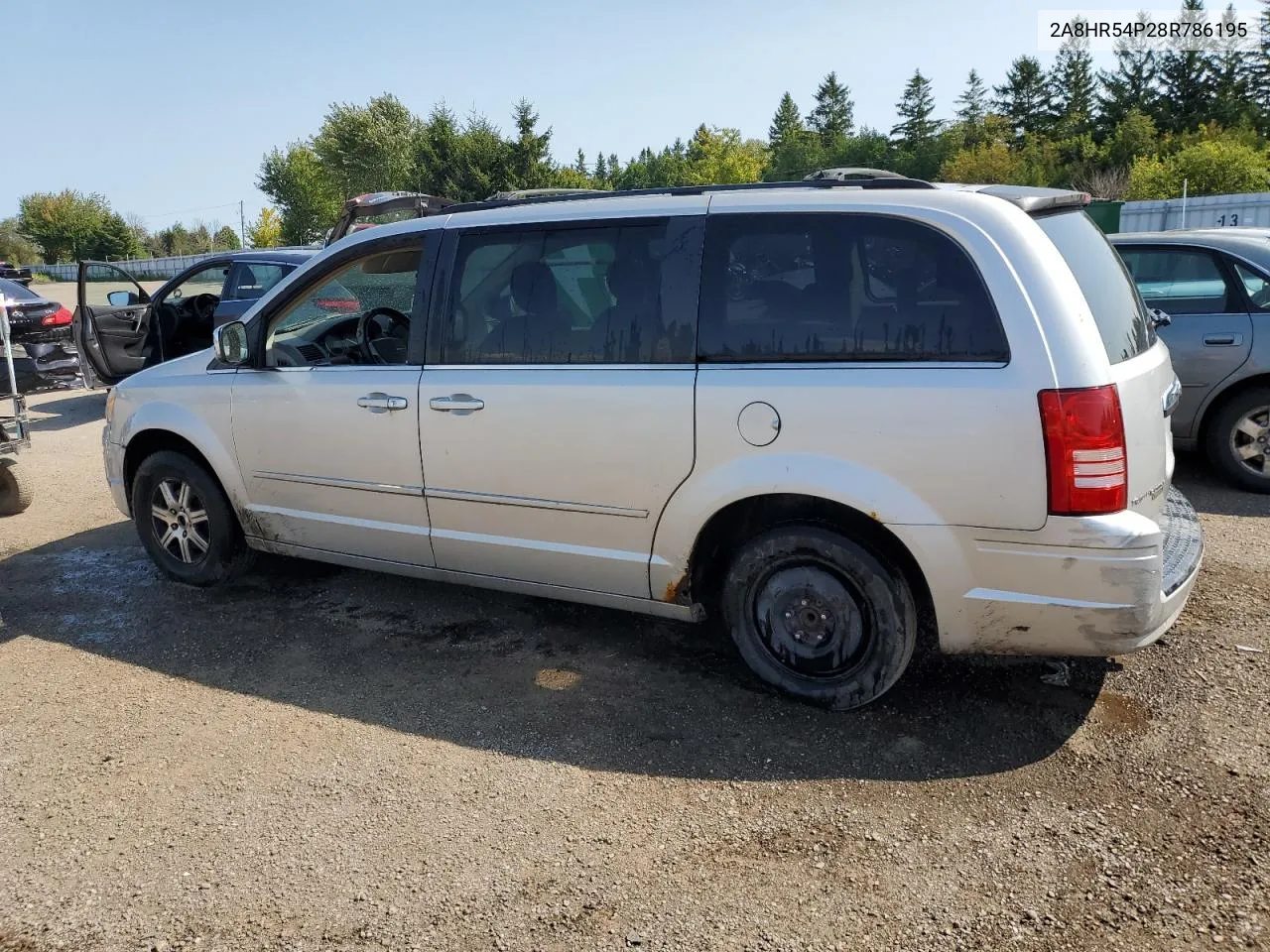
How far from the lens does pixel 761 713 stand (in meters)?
3.73

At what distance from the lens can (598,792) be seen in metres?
3.26

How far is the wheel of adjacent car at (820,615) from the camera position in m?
3.51

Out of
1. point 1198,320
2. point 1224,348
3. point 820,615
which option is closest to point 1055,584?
point 820,615

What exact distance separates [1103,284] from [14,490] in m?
7.17

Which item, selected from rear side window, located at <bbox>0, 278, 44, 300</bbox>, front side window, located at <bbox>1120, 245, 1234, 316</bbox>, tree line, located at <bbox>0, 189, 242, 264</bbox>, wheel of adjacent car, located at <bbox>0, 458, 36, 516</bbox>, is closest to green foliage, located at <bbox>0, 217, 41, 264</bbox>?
tree line, located at <bbox>0, 189, 242, 264</bbox>

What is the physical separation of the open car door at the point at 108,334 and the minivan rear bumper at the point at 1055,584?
9459 mm

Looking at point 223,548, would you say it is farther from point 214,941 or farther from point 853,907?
point 853,907

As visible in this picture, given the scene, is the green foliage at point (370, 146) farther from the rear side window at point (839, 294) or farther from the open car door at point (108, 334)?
the rear side window at point (839, 294)

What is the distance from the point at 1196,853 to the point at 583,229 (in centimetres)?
309

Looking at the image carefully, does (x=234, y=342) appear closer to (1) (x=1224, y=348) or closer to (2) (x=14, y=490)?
(2) (x=14, y=490)

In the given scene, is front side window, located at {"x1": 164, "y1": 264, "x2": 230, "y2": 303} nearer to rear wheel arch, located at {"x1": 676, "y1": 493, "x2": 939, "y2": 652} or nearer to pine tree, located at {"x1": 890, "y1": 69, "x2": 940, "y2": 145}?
rear wheel arch, located at {"x1": 676, "y1": 493, "x2": 939, "y2": 652}

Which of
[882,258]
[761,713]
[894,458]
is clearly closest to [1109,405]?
[894,458]

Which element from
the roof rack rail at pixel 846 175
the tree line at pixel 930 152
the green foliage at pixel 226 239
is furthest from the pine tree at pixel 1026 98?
the roof rack rail at pixel 846 175

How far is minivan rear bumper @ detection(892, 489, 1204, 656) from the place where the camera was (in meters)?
3.14
